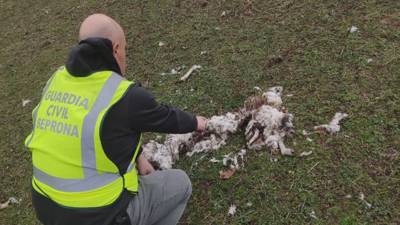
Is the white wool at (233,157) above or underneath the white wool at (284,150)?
underneath

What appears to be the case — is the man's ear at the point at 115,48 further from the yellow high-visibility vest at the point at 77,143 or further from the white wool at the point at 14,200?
the white wool at the point at 14,200

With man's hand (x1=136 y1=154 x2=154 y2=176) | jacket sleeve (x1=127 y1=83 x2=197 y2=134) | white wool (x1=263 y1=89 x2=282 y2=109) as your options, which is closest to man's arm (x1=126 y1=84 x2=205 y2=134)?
jacket sleeve (x1=127 y1=83 x2=197 y2=134)

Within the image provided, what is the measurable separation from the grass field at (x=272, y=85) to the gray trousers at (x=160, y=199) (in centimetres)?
39

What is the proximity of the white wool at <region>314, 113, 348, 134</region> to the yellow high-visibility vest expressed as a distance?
6.12 ft

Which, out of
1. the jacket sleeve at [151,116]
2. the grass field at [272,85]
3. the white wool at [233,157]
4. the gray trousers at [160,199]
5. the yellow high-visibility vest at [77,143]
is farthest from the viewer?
the white wool at [233,157]

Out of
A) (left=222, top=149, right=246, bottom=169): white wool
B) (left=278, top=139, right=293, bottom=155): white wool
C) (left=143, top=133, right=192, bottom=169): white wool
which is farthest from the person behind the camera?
(left=143, top=133, right=192, bottom=169): white wool

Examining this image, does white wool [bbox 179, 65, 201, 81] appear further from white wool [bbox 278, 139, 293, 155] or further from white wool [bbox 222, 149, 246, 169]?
white wool [bbox 278, 139, 293, 155]

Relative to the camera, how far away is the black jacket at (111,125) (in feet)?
5.61

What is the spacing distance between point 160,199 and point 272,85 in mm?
1923

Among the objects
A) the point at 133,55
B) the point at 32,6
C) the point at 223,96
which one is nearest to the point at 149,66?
the point at 133,55

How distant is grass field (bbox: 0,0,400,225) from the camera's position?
8.04 ft

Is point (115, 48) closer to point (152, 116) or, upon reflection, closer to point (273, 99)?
point (152, 116)

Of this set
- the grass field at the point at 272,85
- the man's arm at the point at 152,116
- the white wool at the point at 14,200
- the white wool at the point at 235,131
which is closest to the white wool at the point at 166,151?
the white wool at the point at 235,131

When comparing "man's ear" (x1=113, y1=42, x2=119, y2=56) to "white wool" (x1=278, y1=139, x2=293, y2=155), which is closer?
"man's ear" (x1=113, y1=42, x2=119, y2=56)
